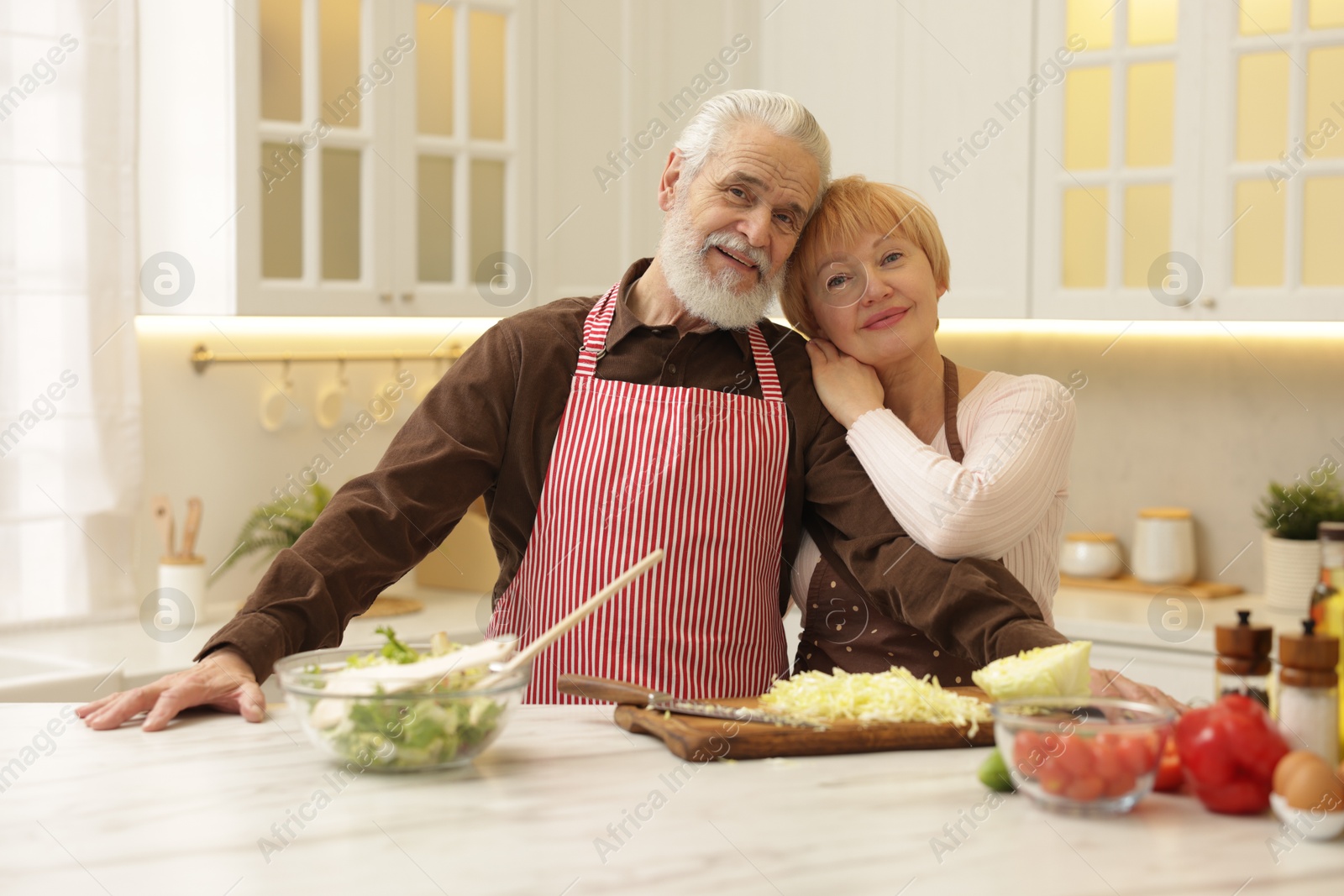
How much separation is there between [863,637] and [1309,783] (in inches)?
31.4

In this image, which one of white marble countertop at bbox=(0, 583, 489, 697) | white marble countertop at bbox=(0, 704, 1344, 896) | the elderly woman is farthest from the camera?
white marble countertop at bbox=(0, 583, 489, 697)

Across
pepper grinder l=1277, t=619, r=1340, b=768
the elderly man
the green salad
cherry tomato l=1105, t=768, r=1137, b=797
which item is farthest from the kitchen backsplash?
cherry tomato l=1105, t=768, r=1137, b=797

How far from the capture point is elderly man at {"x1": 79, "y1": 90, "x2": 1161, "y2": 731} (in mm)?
1787

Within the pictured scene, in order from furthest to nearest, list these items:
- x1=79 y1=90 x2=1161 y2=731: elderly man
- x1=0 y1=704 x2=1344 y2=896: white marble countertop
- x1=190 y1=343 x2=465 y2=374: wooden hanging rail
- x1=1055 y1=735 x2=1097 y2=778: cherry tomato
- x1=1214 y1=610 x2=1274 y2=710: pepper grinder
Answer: x1=190 y1=343 x2=465 y2=374: wooden hanging rail → x1=79 y1=90 x2=1161 y2=731: elderly man → x1=1214 y1=610 x2=1274 y2=710: pepper grinder → x1=1055 y1=735 x2=1097 y2=778: cherry tomato → x1=0 y1=704 x2=1344 y2=896: white marble countertop

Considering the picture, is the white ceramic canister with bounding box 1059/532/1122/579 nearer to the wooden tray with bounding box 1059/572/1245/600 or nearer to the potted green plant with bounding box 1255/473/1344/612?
the wooden tray with bounding box 1059/572/1245/600

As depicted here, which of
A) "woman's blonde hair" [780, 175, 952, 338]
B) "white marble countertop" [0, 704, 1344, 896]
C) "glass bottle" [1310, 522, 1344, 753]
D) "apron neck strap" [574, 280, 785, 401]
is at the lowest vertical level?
"white marble countertop" [0, 704, 1344, 896]

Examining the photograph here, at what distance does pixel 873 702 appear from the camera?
1345mm

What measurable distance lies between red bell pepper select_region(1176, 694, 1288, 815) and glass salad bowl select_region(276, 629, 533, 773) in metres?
0.57

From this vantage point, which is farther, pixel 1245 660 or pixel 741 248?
pixel 741 248

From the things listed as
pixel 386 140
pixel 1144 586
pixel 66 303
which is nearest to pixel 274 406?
pixel 66 303

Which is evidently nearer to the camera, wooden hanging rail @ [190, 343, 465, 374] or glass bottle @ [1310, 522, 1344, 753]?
glass bottle @ [1310, 522, 1344, 753]

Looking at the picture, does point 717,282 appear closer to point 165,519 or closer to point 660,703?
point 660,703

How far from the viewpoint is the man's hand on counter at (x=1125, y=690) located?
4.52 ft

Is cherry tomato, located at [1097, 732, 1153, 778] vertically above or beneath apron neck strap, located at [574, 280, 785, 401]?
beneath
